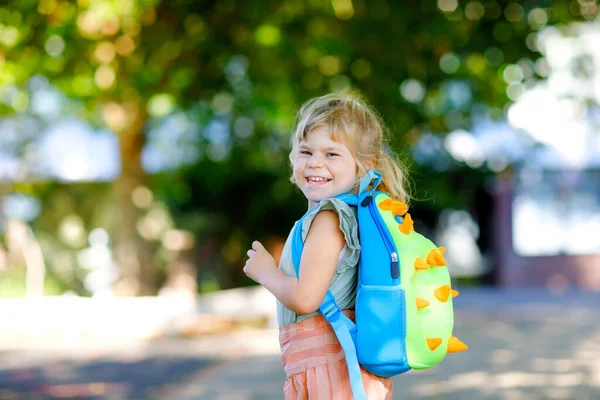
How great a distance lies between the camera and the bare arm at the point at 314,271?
2.23 m

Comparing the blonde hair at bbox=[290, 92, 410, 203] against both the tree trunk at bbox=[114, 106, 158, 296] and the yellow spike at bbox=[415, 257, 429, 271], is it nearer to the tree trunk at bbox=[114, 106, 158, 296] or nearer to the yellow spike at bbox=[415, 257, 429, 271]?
the yellow spike at bbox=[415, 257, 429, 271]

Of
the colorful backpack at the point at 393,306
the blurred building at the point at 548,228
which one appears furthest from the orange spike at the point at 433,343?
the blurred building at the point at 548,228

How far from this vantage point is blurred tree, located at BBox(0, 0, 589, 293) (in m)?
7.28

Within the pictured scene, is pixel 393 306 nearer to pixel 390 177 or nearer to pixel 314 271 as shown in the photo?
pixel 314 271

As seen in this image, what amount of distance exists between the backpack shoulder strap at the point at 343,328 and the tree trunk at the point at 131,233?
45.0 ft

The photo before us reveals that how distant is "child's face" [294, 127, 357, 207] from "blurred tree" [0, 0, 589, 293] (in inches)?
21.7

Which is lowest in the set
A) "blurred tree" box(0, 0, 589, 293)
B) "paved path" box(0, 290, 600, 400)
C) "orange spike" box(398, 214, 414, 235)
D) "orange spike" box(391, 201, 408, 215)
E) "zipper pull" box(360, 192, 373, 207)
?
"paved path" box(0, 290, 600, 400)

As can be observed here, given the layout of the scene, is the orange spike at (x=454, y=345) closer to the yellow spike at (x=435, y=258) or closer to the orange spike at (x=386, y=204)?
the yellow spike at (x=435, y=258)

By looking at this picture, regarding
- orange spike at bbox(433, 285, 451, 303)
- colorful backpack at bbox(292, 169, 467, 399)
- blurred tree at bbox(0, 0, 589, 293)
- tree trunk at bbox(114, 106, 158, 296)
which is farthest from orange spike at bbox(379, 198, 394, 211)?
tree trunk at bbox(114, 106, 158, 296)

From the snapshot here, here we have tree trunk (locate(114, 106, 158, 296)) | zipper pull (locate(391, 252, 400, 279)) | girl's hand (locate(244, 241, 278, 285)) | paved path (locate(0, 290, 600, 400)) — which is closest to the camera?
zipper pull (locate(391, 252, 400, 279))

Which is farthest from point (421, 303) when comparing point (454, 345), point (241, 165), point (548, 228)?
point (548, 228)

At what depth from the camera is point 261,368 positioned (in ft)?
28.4

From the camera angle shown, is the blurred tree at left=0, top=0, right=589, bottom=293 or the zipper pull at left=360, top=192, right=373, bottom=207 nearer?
the zipper pull at left=360, top=192, right=373, bottom=207

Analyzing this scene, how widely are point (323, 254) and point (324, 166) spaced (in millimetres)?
309
